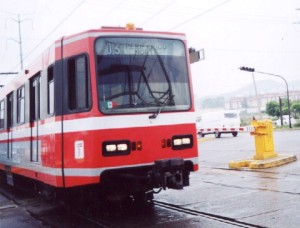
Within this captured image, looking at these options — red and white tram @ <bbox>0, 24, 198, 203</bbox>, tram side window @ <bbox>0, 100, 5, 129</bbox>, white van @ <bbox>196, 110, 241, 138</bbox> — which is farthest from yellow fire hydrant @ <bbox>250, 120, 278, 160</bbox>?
white van @ <bbox>196, 110, 241, 138</bbox>

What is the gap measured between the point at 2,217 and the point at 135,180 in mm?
3100

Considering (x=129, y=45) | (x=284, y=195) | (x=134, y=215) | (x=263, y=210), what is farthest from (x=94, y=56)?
(x=284, y=195)

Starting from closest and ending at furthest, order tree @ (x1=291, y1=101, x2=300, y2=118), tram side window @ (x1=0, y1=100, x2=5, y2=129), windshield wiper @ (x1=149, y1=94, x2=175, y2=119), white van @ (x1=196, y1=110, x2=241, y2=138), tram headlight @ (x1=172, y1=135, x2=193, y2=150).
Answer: windshield wiper @ (x1=149, y1=94, x2=175, y2=119) → tram headlight @ (x1=172, y1=135, x2=193, y2=150) → tram side window @ (x1=0, y1=100, x2=5, y2=129) → white van @ (x1=196, y1=110, x2=241, y2=138) → tree @ (x1=291, y1=101, x2=300, y2=118)

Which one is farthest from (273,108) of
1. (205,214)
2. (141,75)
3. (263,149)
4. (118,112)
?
(118,112)

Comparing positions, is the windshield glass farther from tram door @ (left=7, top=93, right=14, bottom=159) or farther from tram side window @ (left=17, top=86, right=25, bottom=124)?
tram door @ (left=7, top=93, right=14, bottom=159)

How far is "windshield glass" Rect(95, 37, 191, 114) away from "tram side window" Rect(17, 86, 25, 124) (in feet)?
10.7

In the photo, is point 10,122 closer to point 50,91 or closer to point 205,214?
point 50,91

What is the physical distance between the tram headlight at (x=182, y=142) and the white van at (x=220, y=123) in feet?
92.8

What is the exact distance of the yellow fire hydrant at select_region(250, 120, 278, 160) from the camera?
1300 centimetres

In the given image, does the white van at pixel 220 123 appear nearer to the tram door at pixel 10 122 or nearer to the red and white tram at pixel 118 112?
the tram door at pixel 10 122

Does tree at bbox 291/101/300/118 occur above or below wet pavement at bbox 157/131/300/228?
above

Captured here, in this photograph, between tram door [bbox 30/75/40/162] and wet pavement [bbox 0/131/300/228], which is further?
tram door [bbox 30/75/40/162]

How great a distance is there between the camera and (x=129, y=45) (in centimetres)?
695

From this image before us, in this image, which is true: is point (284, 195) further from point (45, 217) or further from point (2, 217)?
point (2, 217)
